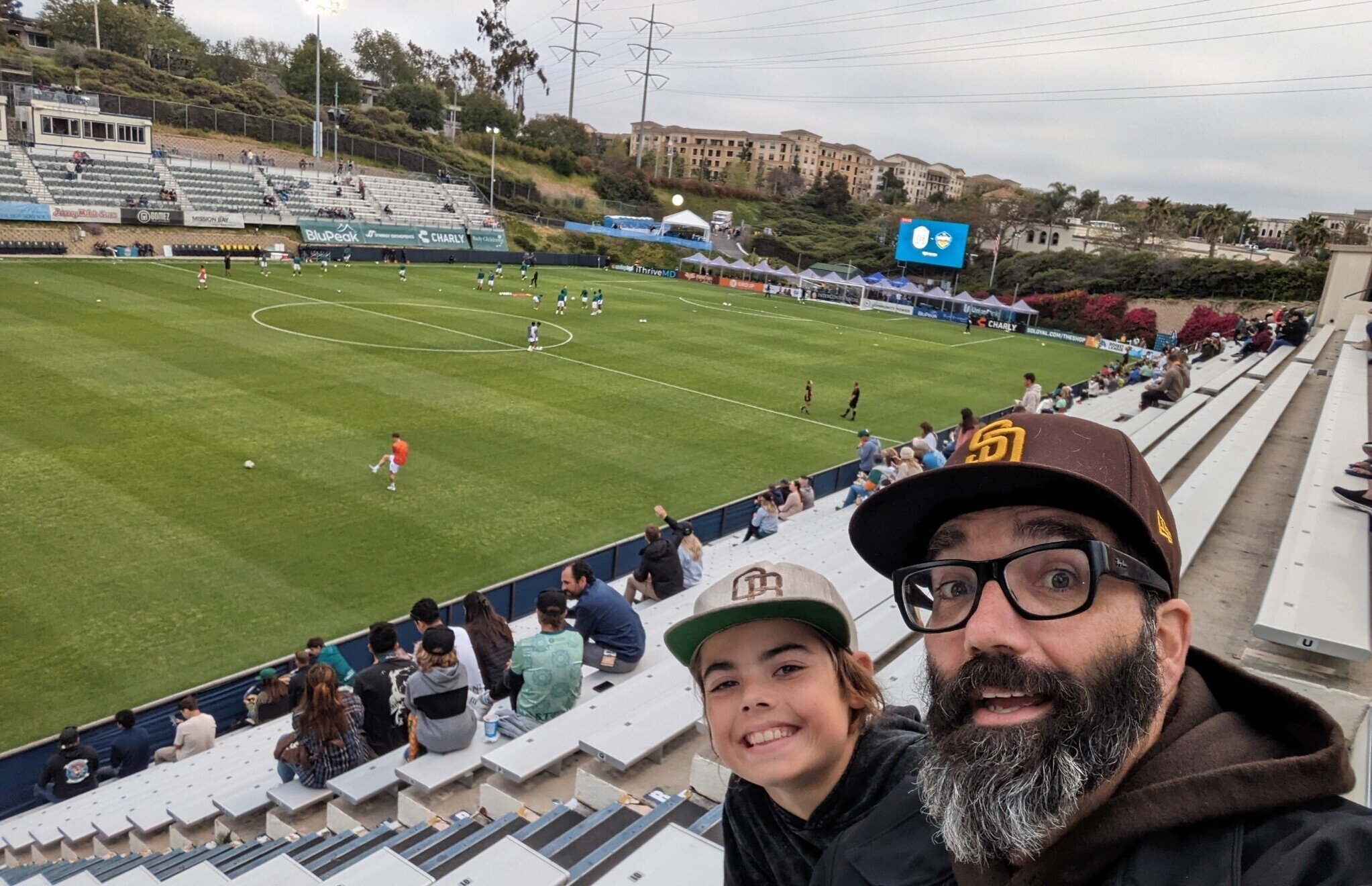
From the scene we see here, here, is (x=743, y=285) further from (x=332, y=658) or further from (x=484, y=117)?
(x=332, y=658)

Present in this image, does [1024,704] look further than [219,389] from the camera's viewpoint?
No

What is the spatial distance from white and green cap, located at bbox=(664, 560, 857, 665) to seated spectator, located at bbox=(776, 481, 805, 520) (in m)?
13.7

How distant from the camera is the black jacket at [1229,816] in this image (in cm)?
121

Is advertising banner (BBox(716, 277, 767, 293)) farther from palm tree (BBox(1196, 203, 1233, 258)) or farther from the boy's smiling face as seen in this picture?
the boy's smiling face

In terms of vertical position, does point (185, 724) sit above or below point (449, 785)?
below

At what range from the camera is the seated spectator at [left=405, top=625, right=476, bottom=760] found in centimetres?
646

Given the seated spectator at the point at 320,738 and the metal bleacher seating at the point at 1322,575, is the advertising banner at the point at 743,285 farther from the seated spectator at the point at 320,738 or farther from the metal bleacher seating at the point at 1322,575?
the seated spectator at the point at 320,738

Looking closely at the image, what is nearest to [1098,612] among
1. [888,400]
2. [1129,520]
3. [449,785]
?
[1129,520]

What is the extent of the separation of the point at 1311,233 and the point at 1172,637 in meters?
77.7

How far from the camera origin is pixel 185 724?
880 centimetres

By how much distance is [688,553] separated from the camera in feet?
40.1

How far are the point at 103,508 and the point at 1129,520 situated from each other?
17157 mm

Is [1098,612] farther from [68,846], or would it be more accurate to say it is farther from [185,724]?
[185,724]

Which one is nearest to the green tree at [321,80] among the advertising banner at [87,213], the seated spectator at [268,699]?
the advertising banner at [87,213]
